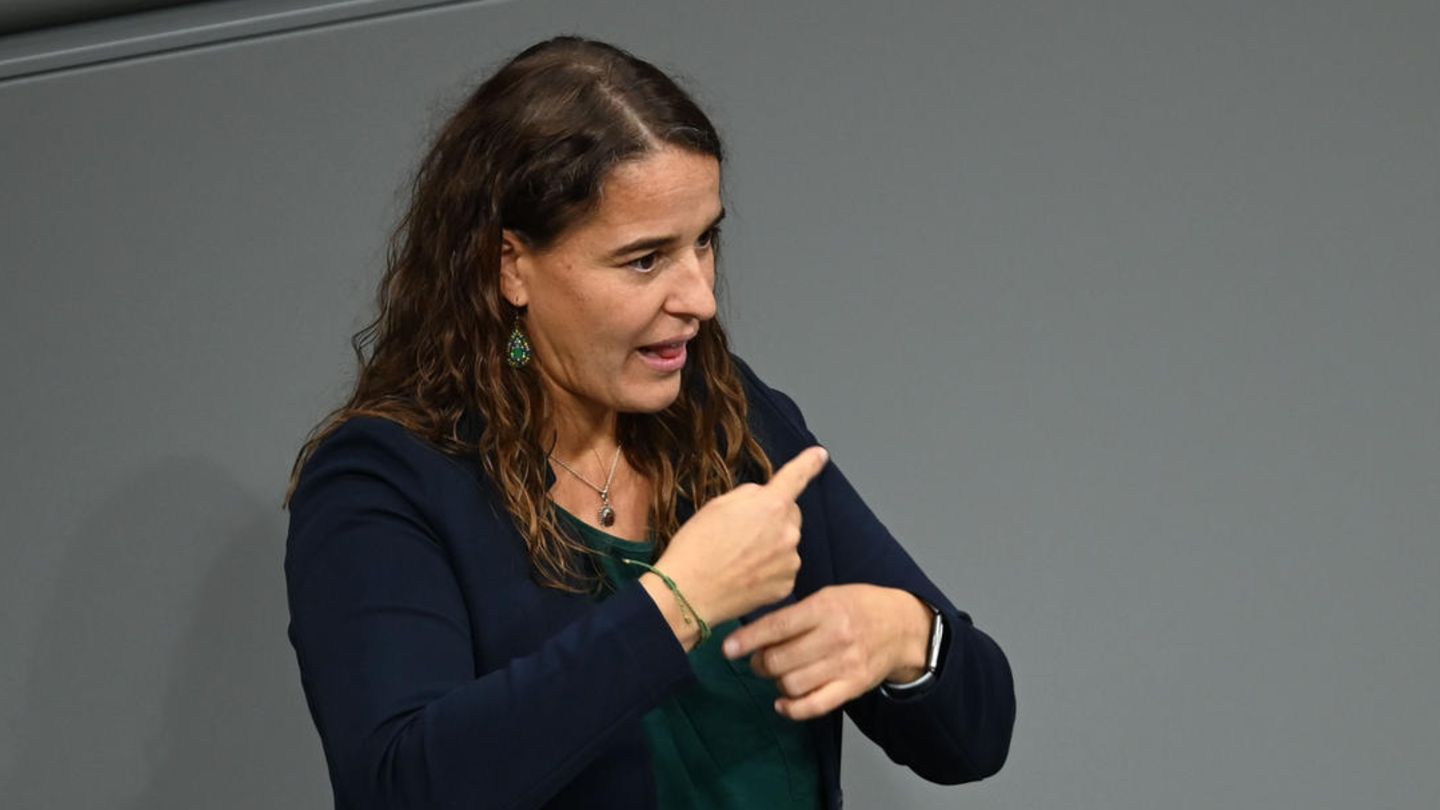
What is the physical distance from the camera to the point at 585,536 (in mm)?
1650

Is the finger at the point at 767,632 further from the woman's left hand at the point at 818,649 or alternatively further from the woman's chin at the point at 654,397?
the woman's chin at the point at 654,397

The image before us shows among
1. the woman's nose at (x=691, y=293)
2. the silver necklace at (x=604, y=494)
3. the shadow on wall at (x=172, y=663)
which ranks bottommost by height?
the shadow on wall at (x=172, y=663)

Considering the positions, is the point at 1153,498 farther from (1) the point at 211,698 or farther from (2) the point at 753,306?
(1) the point at 211,698

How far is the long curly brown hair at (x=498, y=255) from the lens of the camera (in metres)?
1.59

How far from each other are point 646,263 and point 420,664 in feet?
1.26

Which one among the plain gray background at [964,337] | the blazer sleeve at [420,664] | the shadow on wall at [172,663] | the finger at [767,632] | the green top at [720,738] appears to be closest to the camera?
the blazer sleeve at [420,664]

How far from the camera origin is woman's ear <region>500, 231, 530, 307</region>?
5.36 feet

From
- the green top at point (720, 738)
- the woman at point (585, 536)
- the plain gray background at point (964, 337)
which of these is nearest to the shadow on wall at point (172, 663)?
the plain gray background at point (964, 337)

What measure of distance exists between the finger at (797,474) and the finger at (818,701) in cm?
15

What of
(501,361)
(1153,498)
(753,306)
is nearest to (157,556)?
(753,306)

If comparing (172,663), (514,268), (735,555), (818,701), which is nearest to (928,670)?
(818,701)

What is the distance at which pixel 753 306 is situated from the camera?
2488 mm

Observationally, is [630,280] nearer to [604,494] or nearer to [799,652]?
[604,494]

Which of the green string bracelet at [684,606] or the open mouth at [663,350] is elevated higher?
the open mouth at [663,350]
